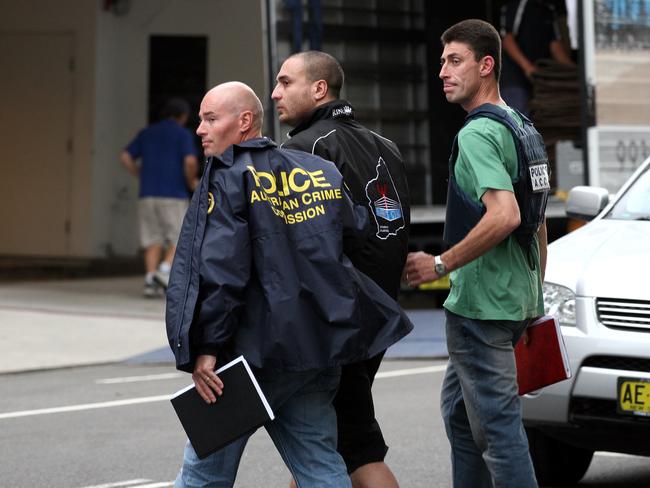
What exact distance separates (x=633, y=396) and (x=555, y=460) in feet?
3.03

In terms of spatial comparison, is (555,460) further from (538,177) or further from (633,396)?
(538,177)

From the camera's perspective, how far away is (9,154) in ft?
61.9

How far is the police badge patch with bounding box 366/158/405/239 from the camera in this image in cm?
514

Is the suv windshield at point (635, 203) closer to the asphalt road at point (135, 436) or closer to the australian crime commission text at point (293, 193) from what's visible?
the asphalt road at point (135, 436)

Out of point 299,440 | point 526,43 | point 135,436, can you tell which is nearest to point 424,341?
point 526,43

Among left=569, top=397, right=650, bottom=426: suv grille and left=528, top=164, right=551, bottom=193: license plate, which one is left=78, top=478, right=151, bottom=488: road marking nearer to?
left=569, top=397, right=650, bottom=426: suv grille

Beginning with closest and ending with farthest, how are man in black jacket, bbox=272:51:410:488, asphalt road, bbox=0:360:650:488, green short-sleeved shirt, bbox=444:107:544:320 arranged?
green short-sleeved shirt, bbox=444:107:544:320, man in black jacket, bbox=272:51:410:488, asphalt road, bbox=0:360:650:488

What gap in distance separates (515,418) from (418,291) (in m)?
8.79

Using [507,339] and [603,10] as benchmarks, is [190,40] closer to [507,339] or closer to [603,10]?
[603,10]

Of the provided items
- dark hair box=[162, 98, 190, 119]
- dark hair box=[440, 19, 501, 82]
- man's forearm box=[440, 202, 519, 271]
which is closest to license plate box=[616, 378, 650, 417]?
man's forearm box=[440, 202, 519, 271]

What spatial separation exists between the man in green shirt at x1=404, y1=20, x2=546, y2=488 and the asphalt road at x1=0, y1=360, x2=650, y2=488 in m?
1.72

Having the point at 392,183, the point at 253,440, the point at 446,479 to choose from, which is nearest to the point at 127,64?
the point at 253,440

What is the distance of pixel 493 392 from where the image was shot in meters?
4.99

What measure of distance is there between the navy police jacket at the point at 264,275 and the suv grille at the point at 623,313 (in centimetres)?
190
